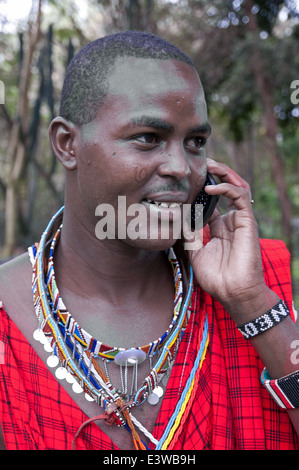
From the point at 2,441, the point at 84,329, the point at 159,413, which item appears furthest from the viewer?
the point at 84,329

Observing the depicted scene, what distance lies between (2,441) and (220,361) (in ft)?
2.59

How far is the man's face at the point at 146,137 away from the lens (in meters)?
1.49

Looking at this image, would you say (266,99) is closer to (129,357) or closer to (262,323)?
(262,323)

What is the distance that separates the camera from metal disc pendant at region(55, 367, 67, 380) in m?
1.55

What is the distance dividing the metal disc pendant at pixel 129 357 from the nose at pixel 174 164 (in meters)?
0.63

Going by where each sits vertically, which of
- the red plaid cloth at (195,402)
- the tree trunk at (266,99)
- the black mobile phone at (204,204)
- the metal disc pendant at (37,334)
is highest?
the tree trunk at (266,99)

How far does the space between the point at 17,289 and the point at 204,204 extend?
0.80 meters

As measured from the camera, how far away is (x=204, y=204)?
186 cm

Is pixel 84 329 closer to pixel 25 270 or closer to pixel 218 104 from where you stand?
pixel 25 270

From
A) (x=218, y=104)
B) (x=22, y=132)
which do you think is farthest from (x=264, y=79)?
(x=22, y=132)

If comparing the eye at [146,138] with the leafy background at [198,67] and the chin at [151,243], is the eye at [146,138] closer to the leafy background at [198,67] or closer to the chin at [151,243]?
the chin at [151,243]

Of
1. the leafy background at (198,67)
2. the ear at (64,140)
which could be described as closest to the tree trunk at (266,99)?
the leafy background at (198,67)

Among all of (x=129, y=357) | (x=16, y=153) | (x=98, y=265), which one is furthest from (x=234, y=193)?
(x=16, y=153)
